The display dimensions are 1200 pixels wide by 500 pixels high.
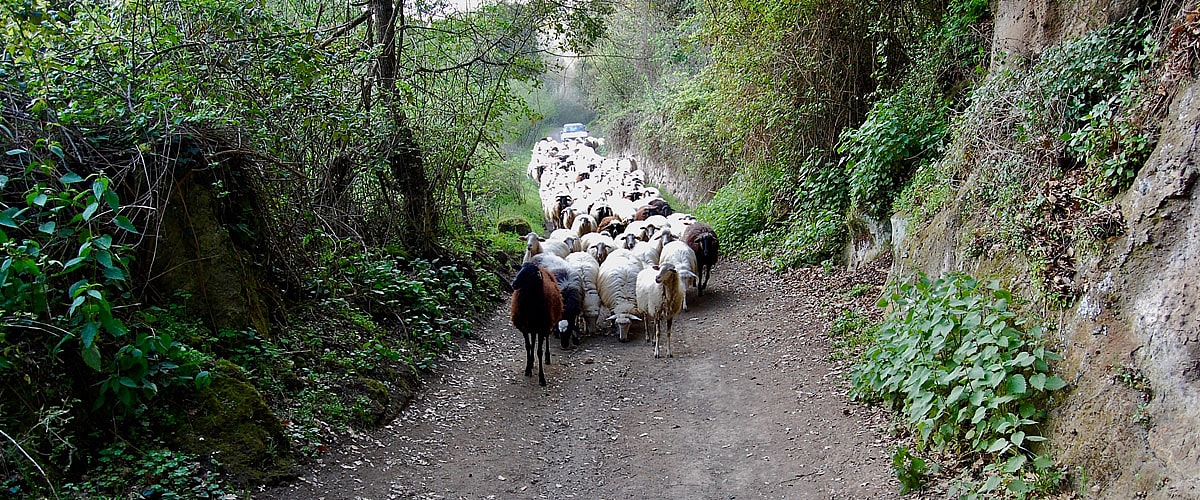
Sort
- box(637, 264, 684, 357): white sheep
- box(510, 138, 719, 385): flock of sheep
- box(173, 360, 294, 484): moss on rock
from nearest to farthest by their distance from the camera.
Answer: box(173, 360, 294, 484): moss on rock → box(510, 138, 719, 385): flock of sheep → box(637, 264, 684, 357): white sheep

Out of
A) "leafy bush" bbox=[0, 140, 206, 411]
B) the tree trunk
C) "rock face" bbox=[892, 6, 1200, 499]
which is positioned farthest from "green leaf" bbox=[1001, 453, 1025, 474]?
the tree trunk

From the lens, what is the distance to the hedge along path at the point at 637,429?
498 centimetres

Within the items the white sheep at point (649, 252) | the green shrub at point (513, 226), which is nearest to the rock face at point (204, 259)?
the white sheep at point (649, 252)

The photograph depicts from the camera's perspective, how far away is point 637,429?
616 centimetres

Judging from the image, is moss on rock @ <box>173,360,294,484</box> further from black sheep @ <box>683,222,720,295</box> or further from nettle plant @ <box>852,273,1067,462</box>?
black sheep @ <box>683,222,720,295</box>

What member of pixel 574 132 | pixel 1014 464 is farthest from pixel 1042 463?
pixel 574 132

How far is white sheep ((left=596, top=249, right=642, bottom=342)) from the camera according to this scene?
908cm

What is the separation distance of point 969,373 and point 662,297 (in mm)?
4217

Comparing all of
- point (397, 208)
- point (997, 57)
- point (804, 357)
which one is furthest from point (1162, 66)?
point (397, 208)

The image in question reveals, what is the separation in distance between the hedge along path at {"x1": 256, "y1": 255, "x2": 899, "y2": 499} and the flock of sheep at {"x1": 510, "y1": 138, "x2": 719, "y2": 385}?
1.31 feet

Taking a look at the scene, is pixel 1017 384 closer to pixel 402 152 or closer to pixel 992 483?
pixel 992 483

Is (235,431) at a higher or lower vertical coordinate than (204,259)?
lower

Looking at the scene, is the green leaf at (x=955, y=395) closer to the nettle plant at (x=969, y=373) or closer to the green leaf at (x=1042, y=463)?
the nettle plant at (x=969, y=373)

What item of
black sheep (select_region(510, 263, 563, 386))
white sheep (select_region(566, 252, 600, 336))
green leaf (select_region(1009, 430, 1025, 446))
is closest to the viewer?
green leaf (select_region(1009, 430, 1025, 446))
